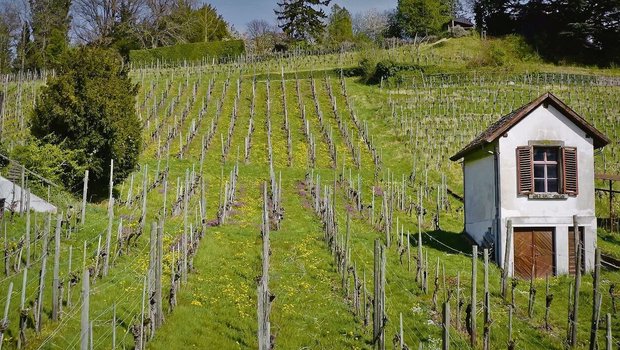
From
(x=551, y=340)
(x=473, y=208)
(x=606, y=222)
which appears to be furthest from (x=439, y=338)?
(x=606, y=222)

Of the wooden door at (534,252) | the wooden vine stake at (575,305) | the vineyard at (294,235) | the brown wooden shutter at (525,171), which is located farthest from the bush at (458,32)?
the wooden vine stake at (575,305)

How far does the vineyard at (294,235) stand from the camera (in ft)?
42.5

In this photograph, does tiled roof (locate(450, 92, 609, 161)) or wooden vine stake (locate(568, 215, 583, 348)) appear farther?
tiled roof (locate(450, 92, 609, 161))

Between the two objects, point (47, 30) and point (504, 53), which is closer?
point (504, 53)

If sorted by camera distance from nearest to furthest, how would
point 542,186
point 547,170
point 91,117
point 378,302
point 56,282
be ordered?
point 378,302 → point 56,282 → point 542,186 → point 547,170 → point 91,117

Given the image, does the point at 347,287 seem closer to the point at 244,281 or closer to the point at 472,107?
the point at 244,281

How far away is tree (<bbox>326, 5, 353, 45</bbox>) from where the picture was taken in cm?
9030

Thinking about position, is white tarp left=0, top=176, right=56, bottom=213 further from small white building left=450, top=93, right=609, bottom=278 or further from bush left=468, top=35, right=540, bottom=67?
bush left=468, top=35, right=540, bottom=67

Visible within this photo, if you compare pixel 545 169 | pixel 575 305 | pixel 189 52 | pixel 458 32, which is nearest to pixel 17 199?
pixel 575 305

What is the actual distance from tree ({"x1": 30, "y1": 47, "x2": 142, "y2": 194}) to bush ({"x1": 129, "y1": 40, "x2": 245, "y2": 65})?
41706 millimetres

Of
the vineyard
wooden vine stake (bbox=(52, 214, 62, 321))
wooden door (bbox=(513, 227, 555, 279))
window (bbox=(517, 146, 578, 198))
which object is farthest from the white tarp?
window (bbox=(517, 146, 578, 198))

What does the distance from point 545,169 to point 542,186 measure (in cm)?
62

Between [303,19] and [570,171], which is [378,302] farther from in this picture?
[303,19]

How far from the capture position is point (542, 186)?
67.8ft
